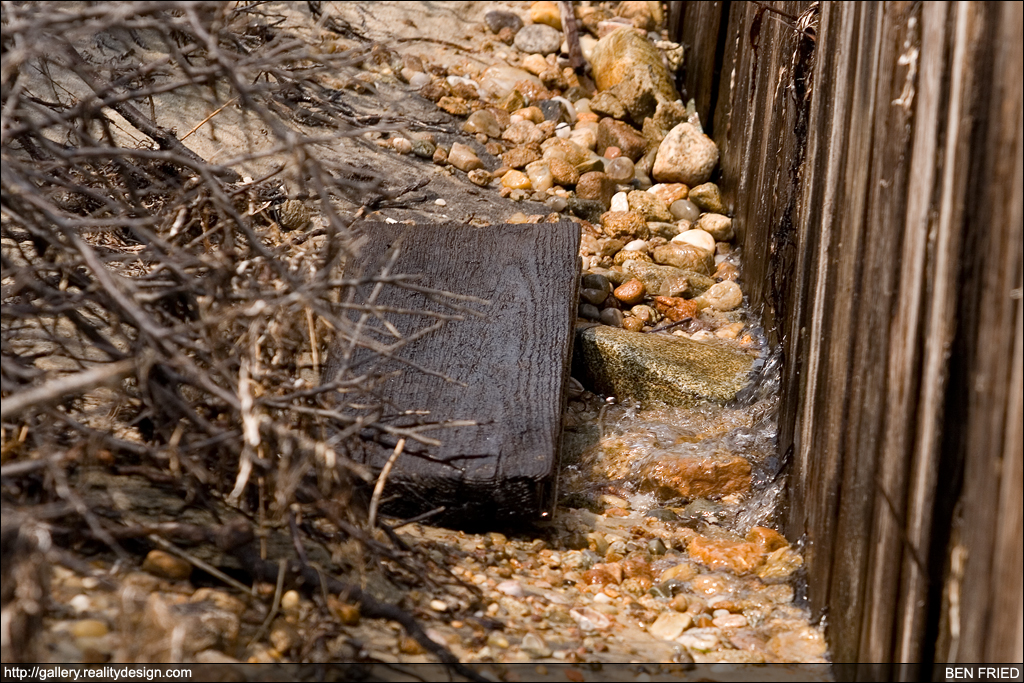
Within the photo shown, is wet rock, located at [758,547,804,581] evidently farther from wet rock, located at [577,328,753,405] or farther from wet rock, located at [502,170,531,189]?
wet rock, located at [502,170,531,189]

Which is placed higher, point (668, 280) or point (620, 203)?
point (620, 203)

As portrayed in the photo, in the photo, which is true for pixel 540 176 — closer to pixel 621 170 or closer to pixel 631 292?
pixel 621 170

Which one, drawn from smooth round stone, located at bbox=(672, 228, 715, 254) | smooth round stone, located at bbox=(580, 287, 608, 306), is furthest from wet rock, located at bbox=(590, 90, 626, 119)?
smooth round stone, located at bbox=(580, 287, 608, 306)

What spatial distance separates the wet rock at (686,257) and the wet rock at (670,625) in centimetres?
290

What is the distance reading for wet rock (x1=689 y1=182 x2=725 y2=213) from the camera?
5898mm

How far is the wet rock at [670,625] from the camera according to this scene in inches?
107

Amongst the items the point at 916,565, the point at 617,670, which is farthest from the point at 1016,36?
the point at 617,670

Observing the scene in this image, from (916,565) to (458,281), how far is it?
7.85 feet

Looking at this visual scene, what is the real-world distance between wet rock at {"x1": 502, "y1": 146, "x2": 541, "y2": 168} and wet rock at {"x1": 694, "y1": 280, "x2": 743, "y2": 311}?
5.01 ft

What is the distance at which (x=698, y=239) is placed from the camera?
5.61 m

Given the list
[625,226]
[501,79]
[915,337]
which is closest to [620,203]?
[625,226]

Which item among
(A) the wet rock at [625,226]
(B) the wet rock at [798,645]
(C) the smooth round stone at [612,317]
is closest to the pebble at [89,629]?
(B) the wet rock at [798,645]

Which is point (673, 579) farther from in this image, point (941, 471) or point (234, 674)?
point (234, 674)

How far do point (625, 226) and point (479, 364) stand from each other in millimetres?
2249
